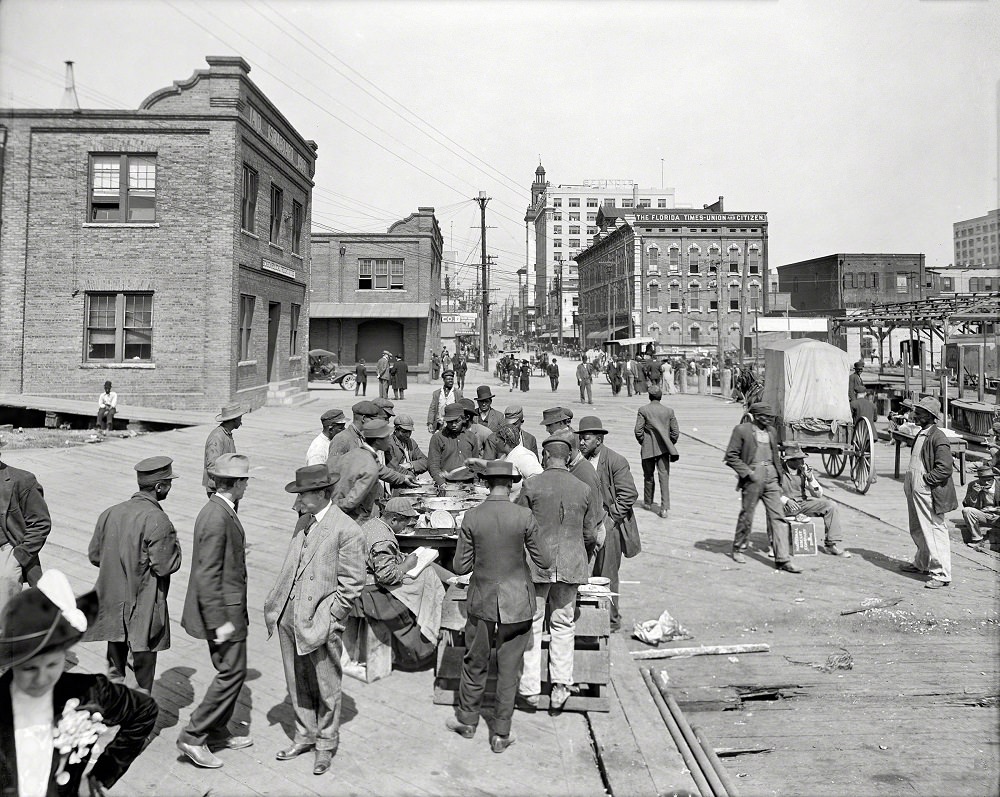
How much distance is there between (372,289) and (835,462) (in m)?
32.0

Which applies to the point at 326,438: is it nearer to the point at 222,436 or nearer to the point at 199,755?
the point at 222,436

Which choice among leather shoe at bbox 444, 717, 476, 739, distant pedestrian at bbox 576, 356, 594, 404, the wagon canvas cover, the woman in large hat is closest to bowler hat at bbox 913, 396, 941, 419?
leather shoe at bbox 444, 717, 476, 739

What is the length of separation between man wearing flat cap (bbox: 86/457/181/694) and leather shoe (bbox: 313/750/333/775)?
1.26m

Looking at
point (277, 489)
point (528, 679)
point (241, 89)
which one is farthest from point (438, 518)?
point (241, 89)

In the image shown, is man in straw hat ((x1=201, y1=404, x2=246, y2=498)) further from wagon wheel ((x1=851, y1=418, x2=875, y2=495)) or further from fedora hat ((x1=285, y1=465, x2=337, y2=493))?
wagon wheel ((x1=851, y1=418, x2=875, y2=495))

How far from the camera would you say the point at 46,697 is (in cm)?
254

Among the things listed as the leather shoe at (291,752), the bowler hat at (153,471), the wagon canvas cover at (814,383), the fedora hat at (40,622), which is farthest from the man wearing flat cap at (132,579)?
the wagon canvas cover at (814,383)

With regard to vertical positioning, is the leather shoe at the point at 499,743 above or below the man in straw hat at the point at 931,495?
below

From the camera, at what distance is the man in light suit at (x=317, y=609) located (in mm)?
4609

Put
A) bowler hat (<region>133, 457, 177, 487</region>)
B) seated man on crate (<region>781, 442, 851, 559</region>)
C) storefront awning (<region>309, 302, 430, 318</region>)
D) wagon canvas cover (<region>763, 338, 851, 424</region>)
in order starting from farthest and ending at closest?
storefront awning (<region>309, 302, 430, 318</region>), wagon canvas cover (<region>763, 338, 851, 424</region>), seated man on crate (<region>781, 442, 851, 559</region>), bowler hat (<region>133, 457, 177, 487</region>)

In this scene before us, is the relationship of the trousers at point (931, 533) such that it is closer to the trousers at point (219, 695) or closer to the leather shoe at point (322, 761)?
the leather shoe at point (322, 761)

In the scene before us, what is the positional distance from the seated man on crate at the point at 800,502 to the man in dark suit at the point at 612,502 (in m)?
2.82

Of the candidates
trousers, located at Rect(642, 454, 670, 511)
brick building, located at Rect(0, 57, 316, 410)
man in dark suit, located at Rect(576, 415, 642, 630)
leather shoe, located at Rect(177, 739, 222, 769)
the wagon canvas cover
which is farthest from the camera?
brick building, located at Rect(0, 57, 316, 410)

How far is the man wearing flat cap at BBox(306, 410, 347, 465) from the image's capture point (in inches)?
329
